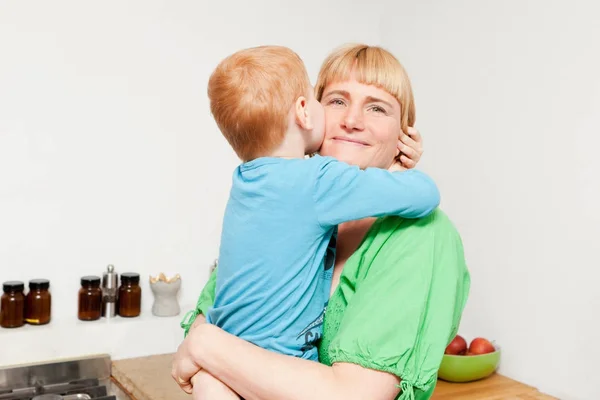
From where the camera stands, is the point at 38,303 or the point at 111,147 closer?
the point at 38,303

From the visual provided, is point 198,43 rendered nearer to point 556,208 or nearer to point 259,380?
point 556,208

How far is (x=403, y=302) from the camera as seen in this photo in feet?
3.11

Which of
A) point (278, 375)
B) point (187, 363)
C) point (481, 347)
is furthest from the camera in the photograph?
point (481, 347)

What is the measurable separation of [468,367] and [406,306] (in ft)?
3.86

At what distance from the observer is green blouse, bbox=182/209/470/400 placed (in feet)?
3.04

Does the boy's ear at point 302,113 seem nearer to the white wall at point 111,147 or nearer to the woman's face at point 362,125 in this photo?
the woman's face at point 362,125

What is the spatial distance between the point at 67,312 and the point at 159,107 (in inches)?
30.0

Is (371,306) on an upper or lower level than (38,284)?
upper

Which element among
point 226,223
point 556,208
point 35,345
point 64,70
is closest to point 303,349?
point 226,223

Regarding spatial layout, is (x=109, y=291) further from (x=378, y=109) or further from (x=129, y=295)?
(x=378, y=109)

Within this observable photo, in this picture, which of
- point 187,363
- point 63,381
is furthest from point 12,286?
point 187,363

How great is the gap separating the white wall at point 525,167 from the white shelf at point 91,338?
108cm

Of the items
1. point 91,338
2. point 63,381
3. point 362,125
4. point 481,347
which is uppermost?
point 362,125

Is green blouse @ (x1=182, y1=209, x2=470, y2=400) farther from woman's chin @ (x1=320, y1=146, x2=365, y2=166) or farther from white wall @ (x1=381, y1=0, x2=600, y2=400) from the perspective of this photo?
white wall @ (x1=381, y1=0, x2=600, y2=400)
